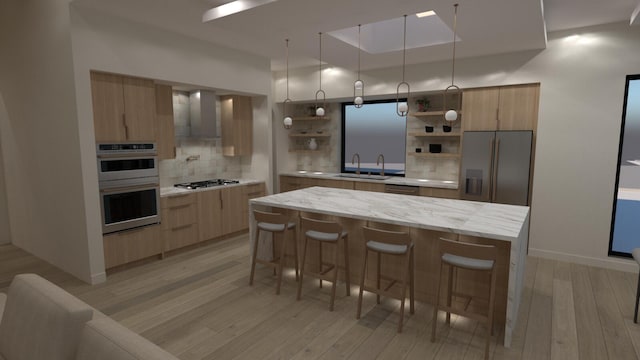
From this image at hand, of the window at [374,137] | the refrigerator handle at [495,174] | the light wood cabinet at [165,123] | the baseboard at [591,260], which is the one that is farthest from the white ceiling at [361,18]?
the baseboard at [591,260]

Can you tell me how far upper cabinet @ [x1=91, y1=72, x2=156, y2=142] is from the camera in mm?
3785

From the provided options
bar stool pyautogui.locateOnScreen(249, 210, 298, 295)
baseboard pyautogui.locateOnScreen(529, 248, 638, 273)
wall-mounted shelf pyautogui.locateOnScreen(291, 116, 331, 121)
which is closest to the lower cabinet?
bar stool pyautogui.locateOnScreen(249, 210, 298, 295)

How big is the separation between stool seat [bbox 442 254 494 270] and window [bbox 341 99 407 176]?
380 cm

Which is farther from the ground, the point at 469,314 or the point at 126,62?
the point at 126,62

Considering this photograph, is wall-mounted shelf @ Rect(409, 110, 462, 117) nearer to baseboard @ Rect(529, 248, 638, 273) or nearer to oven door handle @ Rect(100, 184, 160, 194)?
baseboard @ Rect(529, 248, 638, 273)

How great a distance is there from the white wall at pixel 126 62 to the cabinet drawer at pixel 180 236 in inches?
33.7

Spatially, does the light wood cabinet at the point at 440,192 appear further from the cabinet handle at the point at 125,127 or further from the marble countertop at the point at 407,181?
the cabinet handle at the point at 125,127

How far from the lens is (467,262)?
2615mm

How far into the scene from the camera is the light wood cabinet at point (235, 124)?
589cm

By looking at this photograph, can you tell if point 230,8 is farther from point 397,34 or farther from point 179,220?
point 179,220

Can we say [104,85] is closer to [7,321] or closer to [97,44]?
[97,44]

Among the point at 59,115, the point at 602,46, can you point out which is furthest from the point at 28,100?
the point at 602,46

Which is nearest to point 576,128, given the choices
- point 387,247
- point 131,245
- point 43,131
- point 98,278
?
point 387,247

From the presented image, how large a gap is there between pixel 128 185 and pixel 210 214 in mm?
1301
